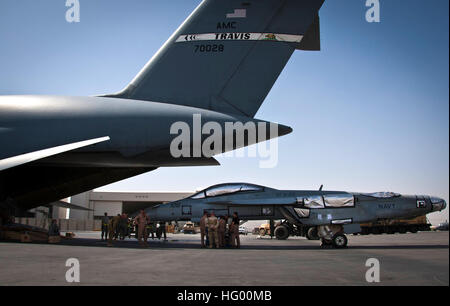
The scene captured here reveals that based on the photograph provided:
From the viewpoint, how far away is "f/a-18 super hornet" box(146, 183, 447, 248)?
11180mm

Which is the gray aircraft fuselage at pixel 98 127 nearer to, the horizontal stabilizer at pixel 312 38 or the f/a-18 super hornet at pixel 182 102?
the f/a-18 super hornet at pixel 182 102

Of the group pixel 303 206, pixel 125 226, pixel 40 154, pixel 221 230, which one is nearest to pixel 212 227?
pixel 221 230

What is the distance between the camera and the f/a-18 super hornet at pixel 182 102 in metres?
4.84

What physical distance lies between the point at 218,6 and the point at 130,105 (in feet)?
7.04

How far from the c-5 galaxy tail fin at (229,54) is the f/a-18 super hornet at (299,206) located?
22.4ft

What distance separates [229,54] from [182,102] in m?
1.07

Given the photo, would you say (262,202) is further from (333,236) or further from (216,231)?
(216,231)

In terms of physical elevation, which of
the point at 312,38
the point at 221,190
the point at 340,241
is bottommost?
the point at 340,241

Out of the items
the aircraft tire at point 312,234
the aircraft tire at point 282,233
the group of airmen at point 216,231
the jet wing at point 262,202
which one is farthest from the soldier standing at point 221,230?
the aircraft tire at point 282,233

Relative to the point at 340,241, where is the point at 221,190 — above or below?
above

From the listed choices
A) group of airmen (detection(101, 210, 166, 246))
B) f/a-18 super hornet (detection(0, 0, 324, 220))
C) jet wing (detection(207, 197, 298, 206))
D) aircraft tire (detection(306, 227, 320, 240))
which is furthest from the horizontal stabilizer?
aircraft tire (detection(306, 227, 320, 240))

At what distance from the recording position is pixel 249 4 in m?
5.48

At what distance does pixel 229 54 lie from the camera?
18.2 ft
